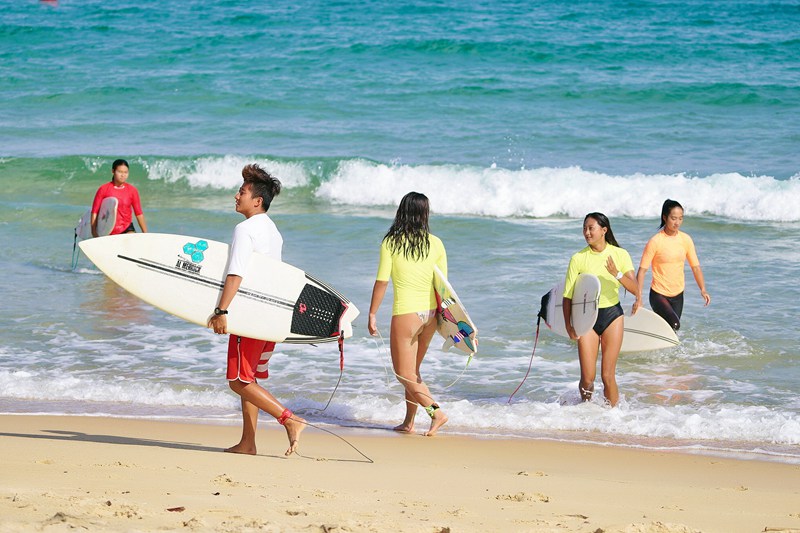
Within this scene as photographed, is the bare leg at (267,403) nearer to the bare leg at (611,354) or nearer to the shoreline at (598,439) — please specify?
the shoreline at (598,439)

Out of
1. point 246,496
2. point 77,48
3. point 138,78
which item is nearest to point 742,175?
point 246,496

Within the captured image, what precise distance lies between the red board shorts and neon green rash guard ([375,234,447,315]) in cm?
96

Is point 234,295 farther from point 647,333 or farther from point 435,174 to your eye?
point 435,174

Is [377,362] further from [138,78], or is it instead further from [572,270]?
[138,78]

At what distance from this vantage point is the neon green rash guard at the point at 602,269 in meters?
6.52

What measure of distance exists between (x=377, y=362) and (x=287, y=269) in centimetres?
242

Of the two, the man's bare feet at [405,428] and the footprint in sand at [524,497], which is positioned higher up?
the footprint in sand at [524,497]

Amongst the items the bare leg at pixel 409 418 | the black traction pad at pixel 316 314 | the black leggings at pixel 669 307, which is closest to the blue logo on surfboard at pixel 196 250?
the black traction pad at pixel 316 314

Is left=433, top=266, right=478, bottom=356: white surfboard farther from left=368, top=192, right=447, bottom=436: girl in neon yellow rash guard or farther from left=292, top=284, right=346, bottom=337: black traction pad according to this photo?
left=292, top=284, right=346, bottom=337: black traction pad

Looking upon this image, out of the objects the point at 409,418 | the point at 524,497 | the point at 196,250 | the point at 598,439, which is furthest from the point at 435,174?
the point at 524,497

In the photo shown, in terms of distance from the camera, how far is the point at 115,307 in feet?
32.0

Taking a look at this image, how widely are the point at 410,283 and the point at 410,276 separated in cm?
4

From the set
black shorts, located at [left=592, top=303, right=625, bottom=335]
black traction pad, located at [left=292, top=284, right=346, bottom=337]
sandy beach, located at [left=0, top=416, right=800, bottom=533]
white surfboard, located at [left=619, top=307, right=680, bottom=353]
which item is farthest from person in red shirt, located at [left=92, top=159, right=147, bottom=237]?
black shorts, located at [left=592, top=303, right=625, bottom=335]

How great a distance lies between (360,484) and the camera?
4988mm
